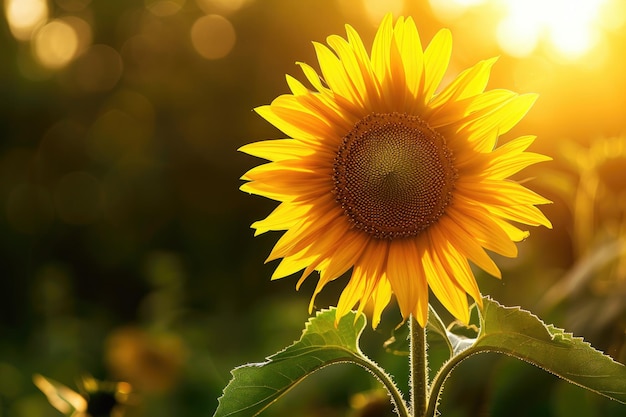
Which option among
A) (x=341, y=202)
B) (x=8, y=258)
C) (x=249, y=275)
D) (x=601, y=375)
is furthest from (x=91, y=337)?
(x=601, y=375)

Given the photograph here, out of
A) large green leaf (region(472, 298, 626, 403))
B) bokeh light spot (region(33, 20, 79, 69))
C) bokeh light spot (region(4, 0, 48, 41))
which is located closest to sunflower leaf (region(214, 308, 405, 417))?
large green leaf (region(472, 298, 626, 403))

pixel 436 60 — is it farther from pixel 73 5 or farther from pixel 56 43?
pixel 56 43

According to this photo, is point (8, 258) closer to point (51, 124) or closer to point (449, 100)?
point (51, 124)

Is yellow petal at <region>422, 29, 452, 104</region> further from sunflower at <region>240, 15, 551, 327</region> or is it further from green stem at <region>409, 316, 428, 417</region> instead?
green stem at <region>409, 316, 428, 417</region>

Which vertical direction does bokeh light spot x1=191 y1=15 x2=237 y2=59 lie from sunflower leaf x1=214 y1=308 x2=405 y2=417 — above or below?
above

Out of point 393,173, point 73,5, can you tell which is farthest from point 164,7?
point 393,173
